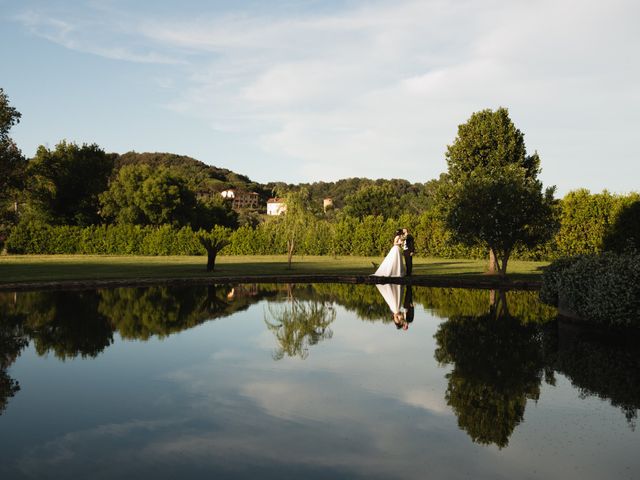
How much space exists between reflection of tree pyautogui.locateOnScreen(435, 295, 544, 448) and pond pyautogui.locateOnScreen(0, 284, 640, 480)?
0.11 ft

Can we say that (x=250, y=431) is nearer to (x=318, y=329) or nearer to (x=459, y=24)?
(x=318, y=329)

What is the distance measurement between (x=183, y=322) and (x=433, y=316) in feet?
19.0

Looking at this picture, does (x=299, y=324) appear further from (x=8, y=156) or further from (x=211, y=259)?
(x=8, y=156)

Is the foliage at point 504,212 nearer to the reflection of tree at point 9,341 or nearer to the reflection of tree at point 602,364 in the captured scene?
the reflection of tree at point 602,364

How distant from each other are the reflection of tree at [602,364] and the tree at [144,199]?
41.9 m

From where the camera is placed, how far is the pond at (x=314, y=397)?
188 inches

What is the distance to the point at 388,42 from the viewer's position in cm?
1953

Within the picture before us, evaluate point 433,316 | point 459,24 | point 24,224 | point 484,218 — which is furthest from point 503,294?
point 24,224

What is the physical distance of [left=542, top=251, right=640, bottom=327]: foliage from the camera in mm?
11180

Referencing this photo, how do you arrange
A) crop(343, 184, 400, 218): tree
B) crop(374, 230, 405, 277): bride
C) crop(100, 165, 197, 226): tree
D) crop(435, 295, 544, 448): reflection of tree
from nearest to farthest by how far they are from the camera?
crop(435, 295, 544, 448): reflection of tree → crop(374, 230, 405, 277): bride → crop(100, 165, 197, 226): tree → crop(343, 184, 400, 218): tree

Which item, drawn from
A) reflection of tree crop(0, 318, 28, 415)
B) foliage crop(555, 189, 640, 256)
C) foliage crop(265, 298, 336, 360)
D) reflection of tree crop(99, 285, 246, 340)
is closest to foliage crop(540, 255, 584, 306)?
foliage crop(265, 298, 336, 360)

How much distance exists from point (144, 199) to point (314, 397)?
46.4 metres

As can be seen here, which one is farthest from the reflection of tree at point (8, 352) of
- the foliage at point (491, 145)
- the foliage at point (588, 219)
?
the foliage at point (588, 219)

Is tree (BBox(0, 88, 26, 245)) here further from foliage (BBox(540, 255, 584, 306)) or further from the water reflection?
foliage (BBox(540, 255, 584, 306))
